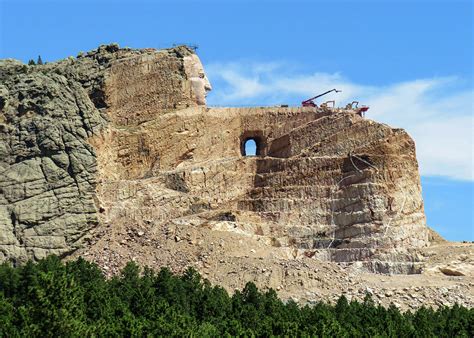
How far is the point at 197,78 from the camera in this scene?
90.3m

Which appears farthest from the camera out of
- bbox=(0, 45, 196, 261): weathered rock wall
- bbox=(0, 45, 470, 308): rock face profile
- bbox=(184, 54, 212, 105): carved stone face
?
bbox=(184, 54, 212, 105): carved stone face

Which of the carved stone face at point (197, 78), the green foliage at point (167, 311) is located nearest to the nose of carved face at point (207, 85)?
the carved stone face at point (197, 78)

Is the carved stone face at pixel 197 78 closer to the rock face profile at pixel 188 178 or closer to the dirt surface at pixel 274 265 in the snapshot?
the rock face profile at pixel 188 178

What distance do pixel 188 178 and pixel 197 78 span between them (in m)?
9.44

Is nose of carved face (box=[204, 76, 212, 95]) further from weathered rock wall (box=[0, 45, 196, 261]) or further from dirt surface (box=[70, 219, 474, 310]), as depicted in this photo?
dirt surface (box=[70, 219, 474, 310])

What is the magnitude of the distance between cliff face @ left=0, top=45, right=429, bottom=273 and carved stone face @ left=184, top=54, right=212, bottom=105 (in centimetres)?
11

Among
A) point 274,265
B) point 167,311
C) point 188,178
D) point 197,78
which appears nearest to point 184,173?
point 188,178

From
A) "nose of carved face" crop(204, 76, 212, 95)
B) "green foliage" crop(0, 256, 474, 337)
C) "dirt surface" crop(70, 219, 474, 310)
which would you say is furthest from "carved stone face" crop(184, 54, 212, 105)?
"green foliage" crop(0, 256, 474, 337)

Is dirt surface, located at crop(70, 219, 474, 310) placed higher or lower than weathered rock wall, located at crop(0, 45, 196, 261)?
lower

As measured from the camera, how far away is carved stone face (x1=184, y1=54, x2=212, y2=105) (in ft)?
294

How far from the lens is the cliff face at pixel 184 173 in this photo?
79938 millimetres

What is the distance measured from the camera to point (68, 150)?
83.2 meters

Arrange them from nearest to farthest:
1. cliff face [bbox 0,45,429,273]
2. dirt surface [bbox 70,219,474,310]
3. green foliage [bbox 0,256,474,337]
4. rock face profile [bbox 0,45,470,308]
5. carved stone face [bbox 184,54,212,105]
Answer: green foliage [bbox 0,256,474,337] → dirt surface [bbox 70,219,474,310] → rock face profile [bbox 0,45,470,308] → cliff face [bbox 0,45,429,273] → carved stone face [bbox 184,54,212,105]

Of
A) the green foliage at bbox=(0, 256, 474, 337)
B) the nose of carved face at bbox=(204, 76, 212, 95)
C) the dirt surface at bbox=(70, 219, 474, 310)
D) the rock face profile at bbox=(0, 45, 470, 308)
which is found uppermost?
the nose of carved face at bbox=(204, 76, 212, 95)
